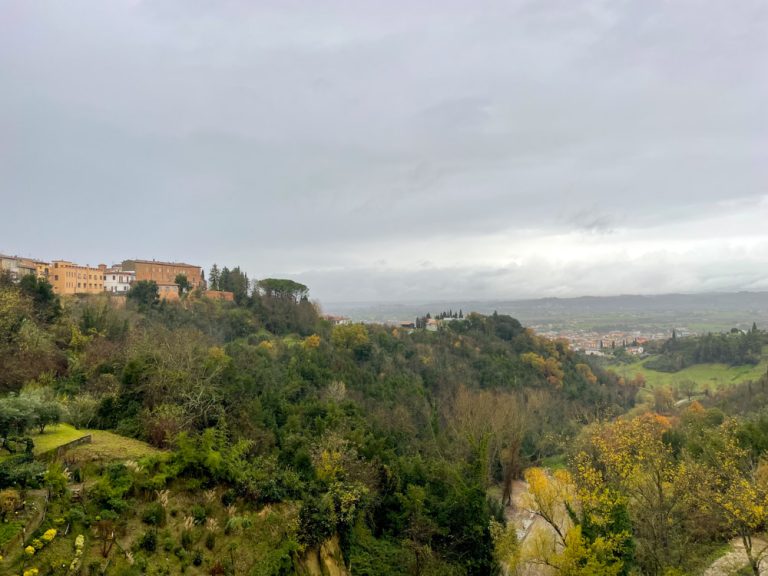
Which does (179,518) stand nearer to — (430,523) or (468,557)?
(430,523)

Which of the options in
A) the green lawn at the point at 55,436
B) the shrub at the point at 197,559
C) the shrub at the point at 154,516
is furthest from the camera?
the green lawn at the point at 55,436

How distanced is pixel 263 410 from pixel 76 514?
1065cm

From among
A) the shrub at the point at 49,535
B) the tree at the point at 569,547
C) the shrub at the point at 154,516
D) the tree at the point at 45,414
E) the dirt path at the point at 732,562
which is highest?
the tree at the point at 45,414

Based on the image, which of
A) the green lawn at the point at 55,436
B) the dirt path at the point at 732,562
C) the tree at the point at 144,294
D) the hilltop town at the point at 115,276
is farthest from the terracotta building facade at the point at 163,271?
the dirt path at the point at 732,562

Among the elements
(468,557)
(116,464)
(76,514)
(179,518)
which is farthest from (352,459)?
(76,514)

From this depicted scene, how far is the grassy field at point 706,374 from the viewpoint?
2729 inches

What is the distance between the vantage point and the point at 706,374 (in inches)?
3066

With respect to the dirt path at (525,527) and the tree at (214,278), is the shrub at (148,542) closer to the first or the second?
the dirt path at (525,527)

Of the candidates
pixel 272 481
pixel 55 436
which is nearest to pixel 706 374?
pixel 272 481

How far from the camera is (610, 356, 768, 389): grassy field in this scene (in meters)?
69.3

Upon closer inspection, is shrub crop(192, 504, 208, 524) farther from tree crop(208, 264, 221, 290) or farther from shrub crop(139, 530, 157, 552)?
tree crop(208, 264, 221, 290)

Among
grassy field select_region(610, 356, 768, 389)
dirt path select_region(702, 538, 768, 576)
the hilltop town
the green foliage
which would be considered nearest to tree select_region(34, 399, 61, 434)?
the green foliage

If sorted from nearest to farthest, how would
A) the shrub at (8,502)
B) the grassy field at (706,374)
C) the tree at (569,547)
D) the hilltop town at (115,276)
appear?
the shrub at (8,502) < the tree at (569,547) < the hilltop town at (115,276) < the grassy field at (706,374)

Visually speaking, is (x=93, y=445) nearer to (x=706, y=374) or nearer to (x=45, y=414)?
(x=45, y=414)
